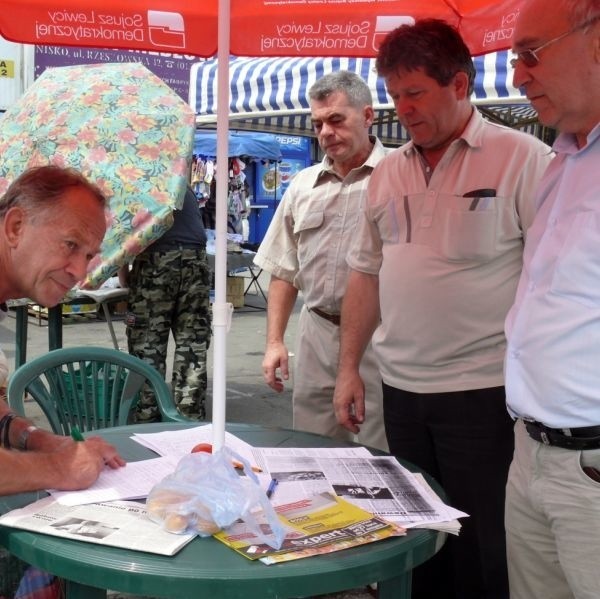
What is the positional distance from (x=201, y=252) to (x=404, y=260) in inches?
109

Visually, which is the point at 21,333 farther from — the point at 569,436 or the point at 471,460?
the point at 569,436

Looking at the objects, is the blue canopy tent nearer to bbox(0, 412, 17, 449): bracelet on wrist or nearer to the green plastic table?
bbox(0, 412, 17, 449): bracelet on wrist

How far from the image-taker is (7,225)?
1906 mm

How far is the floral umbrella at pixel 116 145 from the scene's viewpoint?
4504mm

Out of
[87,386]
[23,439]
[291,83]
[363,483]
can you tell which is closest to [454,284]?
[363,483]

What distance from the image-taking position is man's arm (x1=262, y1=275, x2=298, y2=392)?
10.2ft

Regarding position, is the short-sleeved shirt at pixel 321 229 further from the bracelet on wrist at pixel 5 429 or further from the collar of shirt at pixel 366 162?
the bracelet on wrist at pixel 5 429

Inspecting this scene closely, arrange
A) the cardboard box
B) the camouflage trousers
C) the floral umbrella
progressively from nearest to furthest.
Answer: the floral umbrella, the camouflage trousers, the cardboard box

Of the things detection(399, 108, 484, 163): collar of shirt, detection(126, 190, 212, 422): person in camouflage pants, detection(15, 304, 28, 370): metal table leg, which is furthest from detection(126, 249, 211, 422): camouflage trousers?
detection(399, 108, 484, 163): collar of shirt

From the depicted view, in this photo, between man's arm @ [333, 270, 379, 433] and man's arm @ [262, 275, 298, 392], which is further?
man's arm @ [262, 275, 298, 392]

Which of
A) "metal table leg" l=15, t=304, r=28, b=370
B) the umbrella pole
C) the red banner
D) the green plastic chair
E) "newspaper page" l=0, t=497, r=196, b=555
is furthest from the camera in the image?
"metal table leg" l=15, t=304, r=28, b=370

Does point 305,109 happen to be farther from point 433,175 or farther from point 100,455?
point 100,455

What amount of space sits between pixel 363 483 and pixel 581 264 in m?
0.75

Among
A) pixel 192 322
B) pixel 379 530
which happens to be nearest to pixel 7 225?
pixel 379 530
